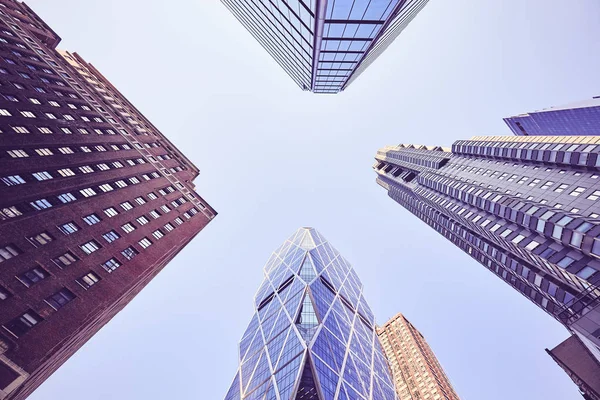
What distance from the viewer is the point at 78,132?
37156 millimetres

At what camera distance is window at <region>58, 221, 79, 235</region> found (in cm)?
2628

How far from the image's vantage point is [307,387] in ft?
134

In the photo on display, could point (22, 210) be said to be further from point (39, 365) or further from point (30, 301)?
point (39, 365)

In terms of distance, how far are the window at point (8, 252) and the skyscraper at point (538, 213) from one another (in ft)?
129

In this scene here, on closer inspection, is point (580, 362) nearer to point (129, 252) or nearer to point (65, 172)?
point (129, 252)

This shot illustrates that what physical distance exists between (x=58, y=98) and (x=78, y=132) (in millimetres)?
6047

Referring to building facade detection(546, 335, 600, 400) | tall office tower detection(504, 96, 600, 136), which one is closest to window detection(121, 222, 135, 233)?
building facade detection(546, 335, 600, 400)

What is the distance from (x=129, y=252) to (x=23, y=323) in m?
12.8

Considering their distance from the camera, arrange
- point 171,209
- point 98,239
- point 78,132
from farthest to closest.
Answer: point 171,209
point 78,132
point 98,239

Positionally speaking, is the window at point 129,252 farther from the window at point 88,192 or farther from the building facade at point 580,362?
the building facade at point 580,362

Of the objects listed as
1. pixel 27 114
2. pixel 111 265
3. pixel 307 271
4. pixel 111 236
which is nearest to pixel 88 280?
pixel 111 265

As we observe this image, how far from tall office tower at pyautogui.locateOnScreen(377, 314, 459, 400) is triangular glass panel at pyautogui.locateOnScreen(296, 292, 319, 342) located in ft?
165

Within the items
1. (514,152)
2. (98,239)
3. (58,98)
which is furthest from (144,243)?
(514,152)

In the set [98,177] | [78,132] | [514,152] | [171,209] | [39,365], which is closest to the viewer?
[39,365]
